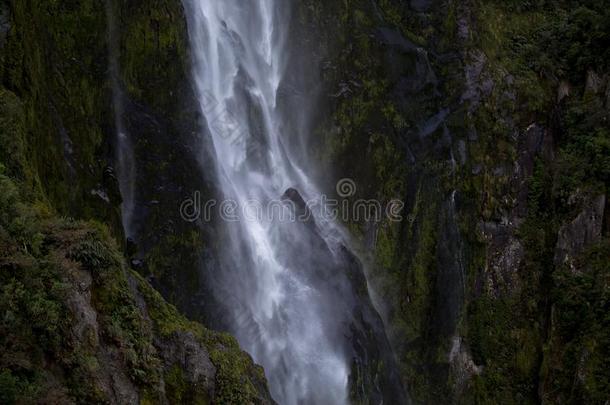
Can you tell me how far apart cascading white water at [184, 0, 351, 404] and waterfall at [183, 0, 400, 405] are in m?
0.03

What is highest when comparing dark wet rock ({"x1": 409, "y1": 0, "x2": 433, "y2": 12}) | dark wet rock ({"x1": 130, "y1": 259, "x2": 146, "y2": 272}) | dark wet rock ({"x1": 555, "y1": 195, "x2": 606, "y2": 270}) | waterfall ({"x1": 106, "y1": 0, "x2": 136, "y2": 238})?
dark wet rock ({"x1": 409, "y1": 0, "x2": 433, "y2": 12})

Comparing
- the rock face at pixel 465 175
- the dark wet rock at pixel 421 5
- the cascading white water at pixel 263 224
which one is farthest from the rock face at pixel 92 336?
the dark wet rock at pixel 421 5

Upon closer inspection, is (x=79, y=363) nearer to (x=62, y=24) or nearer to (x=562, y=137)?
(x=62, y=24)

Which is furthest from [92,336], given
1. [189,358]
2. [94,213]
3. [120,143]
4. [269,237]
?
[269,237]

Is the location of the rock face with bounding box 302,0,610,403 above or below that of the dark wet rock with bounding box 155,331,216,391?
above

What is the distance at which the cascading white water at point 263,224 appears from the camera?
14.0 metres

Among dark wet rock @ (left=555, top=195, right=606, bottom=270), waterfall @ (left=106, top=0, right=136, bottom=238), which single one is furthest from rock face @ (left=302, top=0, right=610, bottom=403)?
waterfall @ (left=106, top=0, right=136, bottom=238)

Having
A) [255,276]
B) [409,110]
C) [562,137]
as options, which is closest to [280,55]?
[409,110]

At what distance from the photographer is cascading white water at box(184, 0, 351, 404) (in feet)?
45.8

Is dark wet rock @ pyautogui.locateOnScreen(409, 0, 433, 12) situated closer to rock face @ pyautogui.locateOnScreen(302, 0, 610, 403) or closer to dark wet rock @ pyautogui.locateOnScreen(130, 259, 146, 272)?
rock face @ pyautogui.locateOnScreen(302, 0, 610, 403)

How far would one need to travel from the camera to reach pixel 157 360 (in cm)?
719

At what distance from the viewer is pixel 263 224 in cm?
1605

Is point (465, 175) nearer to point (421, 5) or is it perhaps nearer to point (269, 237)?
point (421, 5)

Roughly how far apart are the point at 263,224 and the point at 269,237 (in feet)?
1.37
